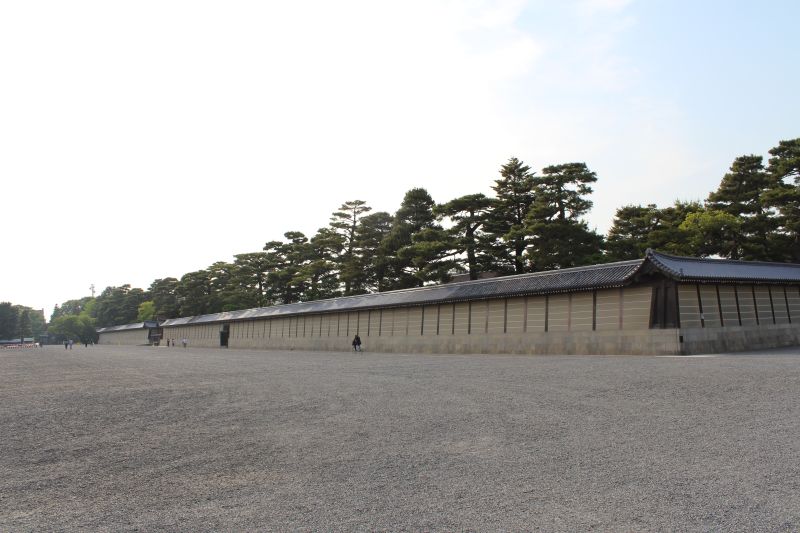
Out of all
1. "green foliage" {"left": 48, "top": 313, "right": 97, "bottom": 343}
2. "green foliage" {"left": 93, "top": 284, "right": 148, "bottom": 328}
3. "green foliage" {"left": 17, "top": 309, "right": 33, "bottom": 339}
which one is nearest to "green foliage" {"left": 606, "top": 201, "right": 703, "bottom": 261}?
"green foliage" {"left": 93, "top": 284, "right": 148, "bottom": 328}

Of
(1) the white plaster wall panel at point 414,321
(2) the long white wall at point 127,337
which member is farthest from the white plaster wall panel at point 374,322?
(2) the long white wall at point 127,337

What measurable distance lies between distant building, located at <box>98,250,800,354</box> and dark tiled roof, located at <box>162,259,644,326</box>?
0.24 feet

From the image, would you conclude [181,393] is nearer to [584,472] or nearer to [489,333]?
[584,472]

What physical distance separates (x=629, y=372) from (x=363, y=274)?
39.8 metres

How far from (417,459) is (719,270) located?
24.1 m

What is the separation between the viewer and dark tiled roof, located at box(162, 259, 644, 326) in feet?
83.6

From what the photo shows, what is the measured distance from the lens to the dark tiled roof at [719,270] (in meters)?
23.0

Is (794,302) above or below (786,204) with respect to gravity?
below

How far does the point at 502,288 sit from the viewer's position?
1221 inches

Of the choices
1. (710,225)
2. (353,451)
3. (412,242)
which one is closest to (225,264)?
(412,242)

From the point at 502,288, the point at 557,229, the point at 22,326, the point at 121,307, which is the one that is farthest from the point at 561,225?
the point at 22,326

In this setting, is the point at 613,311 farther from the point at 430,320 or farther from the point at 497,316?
the point at 430,320

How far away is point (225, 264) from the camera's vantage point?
272 feet

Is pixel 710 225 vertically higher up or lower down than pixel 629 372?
higher up
